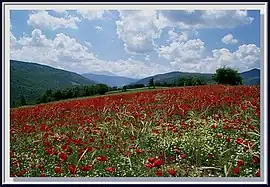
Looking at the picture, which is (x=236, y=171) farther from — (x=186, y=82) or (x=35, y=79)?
(x=35, y=79)

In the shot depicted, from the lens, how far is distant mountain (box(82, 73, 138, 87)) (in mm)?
6569

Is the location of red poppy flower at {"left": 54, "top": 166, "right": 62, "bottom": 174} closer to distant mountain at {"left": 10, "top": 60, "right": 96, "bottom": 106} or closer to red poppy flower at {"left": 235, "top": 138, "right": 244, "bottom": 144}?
distant mountain at {"left": 10, "top": 60, "right": 96, "bottom": 106}

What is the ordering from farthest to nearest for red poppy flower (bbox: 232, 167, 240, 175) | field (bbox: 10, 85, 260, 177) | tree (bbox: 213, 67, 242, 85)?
1. tree (bbox: 213, 67, 242, 85)
2. field (bbox: 10, 85, 260, 177)
3. red poppy flower (bbox: 232, 167, 240, 175)

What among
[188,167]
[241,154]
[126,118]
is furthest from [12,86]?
[241,154]

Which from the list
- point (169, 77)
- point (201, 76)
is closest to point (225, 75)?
point (201, 76)

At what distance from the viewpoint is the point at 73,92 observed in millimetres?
6691

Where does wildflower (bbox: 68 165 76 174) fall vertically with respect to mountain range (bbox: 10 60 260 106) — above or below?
below

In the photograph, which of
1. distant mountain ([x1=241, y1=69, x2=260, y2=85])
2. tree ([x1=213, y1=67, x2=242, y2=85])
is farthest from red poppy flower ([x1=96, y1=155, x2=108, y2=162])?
distant mountain ([x1=241, y1=69, x2=260, y2=85])

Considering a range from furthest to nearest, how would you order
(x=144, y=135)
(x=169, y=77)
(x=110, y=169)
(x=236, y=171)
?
(x=169, y=77), (x=144, y=135), (x=110, y=169), (x=236, y=171)

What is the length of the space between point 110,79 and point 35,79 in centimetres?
94

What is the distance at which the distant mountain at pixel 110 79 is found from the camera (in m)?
6.57

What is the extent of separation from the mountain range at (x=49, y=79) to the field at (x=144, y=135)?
6.5 inches

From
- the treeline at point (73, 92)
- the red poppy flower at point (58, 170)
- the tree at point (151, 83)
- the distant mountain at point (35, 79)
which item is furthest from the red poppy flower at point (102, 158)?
the tree at point (151, 83)

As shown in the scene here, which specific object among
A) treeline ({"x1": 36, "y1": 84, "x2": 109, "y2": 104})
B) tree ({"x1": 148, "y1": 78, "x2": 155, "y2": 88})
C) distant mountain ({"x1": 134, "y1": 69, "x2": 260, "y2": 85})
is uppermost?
distant mountain ({"x1": 134, "y1": 69, "x2": 260, "y2": 85})
